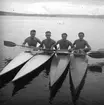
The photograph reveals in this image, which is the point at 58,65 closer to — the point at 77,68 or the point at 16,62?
the point at 77,68

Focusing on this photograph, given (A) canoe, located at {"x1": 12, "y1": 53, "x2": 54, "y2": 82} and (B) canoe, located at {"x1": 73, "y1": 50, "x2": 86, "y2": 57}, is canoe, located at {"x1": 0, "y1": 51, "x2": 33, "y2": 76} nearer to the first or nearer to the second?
(A) canoe, located at {"x1": 12, "y1": 53, "x2": 54, "y2": 82}

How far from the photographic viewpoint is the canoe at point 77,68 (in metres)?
3.30

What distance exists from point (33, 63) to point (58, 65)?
0.53m

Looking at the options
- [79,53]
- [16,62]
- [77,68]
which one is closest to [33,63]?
[16,62]

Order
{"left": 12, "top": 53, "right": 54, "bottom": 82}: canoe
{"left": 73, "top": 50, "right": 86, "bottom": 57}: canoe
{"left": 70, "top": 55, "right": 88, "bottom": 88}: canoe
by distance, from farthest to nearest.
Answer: {"left": 73, "top": 50, "right": 86, "bottom": 57}: canoe < {"left": 12, "top": 53, "right": 54, "bottom": 82}: canoe < {"left": 70, "top": 55, "right": 88, "bottom": 88}: canoe

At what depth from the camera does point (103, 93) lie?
3365 mm

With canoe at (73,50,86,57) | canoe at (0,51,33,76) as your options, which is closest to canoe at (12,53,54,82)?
canoe at (0,51,33,76)

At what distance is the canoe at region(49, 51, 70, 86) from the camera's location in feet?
10.9

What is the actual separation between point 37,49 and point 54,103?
216 centimetres

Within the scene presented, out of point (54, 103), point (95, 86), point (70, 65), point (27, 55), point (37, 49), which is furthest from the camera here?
point (37, 49)

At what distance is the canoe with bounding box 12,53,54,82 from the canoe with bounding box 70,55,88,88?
0.59 metres

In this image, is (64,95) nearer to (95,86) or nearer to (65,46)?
(95,86)

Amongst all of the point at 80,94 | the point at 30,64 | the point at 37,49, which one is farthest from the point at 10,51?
the point at 80,94

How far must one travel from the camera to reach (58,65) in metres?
3.79
